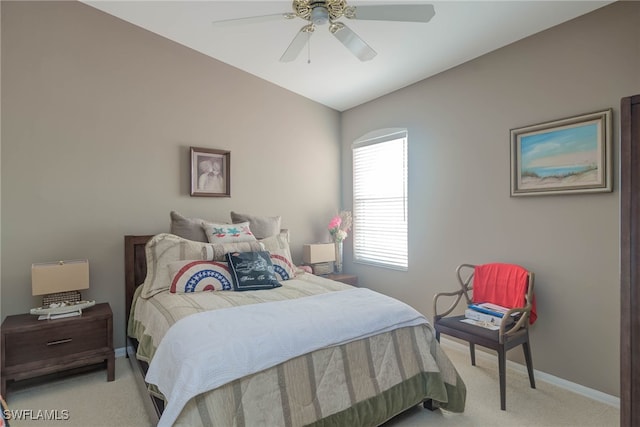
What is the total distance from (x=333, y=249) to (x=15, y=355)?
3016 millimetres

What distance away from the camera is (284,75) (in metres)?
3.88

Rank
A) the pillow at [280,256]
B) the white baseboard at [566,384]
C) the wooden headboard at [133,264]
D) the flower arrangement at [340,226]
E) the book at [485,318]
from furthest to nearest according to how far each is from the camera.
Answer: the flower arrangement at [340,226] → the wooden headboard at [133,264] → the pillow at [280,256] → the book at [485,318] → the white baseboard at [566,384]

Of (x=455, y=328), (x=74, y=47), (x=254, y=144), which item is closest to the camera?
(x=455, y=328)

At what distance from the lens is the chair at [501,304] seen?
2385 millimetres

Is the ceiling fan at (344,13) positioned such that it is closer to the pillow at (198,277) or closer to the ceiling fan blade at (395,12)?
the ceiling fan blade at (395,12)

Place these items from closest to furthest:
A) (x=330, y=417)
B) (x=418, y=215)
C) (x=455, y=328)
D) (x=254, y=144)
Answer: (x=330, y=417)
(x=455, y=328)
(x=418, y=215)
(x=254, y=144)

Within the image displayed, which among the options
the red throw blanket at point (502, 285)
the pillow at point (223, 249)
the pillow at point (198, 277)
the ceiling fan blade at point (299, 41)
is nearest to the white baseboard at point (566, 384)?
the red throw blanket at point (502, 285)

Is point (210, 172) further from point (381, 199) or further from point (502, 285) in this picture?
point (502, 285)

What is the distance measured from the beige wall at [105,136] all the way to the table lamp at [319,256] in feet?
2.28

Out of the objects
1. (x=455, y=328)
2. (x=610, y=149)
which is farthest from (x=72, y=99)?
(x=610, y=149)

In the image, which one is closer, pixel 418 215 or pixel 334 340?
pixel 334 340

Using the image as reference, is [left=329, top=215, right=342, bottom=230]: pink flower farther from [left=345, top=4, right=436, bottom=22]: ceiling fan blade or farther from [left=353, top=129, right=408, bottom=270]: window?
[left=345, top=4, right=436, bottom=22]: ceiling fan blade

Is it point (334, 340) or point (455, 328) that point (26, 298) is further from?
point (455, 328)

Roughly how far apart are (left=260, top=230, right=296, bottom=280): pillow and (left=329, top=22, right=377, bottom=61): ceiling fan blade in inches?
70.9
